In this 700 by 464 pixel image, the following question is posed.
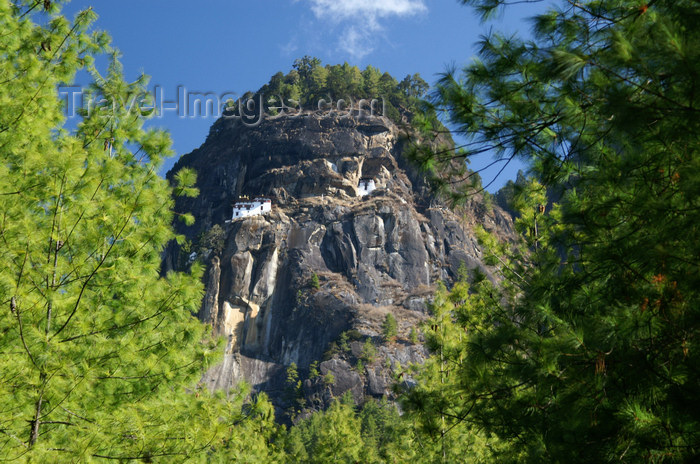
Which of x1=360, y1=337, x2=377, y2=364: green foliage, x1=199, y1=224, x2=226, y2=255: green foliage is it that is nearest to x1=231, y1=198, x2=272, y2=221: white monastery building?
x1=199, y1=224, x2=226, y2=255: green foliage

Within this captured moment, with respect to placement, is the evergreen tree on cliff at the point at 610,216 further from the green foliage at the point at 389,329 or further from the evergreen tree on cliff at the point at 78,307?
the green foliage at the point at 389,329

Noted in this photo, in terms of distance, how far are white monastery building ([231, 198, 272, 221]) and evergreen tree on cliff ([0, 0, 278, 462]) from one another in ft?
233

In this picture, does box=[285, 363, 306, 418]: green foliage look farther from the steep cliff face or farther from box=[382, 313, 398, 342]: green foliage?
box=[382, 313, 398, 342]: green foliage

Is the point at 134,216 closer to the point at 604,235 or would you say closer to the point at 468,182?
the point at 468,182

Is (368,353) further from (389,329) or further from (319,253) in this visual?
(319,253)

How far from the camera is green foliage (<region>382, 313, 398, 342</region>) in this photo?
61.4 m

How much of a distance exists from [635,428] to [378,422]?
1927 inches

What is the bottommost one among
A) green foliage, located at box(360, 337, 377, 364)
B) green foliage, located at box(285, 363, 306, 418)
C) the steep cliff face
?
green foliage, located at box(285, 363, 306, 418)

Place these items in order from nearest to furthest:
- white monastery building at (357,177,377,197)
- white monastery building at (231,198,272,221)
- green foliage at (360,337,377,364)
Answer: green foliage at (360,337,377,364), white monastery building at (231,198,272,221), white monastery building at (357,177,377,197)

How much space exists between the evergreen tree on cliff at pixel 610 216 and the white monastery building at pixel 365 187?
251 feet

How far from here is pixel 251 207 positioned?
251ft

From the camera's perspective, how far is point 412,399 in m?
5.23

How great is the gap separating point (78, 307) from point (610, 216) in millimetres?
4123

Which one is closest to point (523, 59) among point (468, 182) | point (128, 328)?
point (468, 182)
